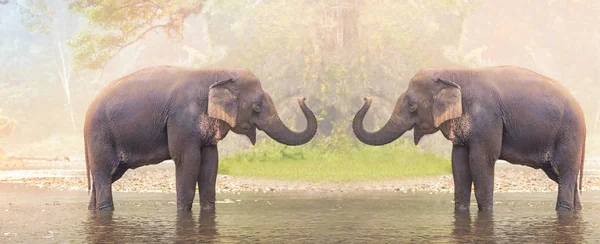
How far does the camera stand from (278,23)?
118ft

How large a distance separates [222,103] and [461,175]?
4184 mm

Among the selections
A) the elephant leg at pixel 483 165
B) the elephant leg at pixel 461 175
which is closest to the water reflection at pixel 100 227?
the elephant leg at pixel 461 175

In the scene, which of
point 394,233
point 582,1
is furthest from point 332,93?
point 582,1

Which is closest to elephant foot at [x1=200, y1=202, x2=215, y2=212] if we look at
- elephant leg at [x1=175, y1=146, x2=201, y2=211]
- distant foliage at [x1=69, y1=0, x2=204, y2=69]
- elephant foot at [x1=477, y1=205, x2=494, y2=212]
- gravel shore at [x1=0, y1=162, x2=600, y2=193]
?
elephant leg at [x1=175, y1=146, x2=201, y2=211]

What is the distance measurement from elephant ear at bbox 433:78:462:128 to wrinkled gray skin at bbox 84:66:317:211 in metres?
2.06

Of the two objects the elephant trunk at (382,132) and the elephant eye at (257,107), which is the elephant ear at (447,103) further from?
the elephant eye at (257,107)

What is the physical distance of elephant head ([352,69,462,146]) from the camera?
15227 mm

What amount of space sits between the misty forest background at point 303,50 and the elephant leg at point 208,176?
1144 cm

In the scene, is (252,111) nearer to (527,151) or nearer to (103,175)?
(103,175)

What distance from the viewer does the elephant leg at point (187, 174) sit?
14.9m

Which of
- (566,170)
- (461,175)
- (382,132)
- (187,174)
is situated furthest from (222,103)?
(566,170)

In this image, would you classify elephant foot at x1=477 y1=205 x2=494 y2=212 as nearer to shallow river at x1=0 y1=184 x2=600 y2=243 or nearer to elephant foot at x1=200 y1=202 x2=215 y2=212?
shallow river at x1=0 y1=184 x2=600 y2=243

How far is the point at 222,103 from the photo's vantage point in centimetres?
1516

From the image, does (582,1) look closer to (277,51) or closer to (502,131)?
(277,51)
